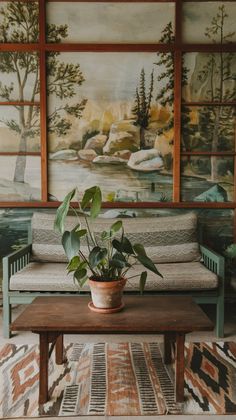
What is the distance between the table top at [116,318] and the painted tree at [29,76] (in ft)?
6.20

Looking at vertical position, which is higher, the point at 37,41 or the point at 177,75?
the point at 37,41

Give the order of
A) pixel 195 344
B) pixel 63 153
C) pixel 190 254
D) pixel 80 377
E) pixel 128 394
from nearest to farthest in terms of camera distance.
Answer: pixel 128 394 < pixel 80 377 < pixel 195 344 < pixel 190 254 < pixel 63 153

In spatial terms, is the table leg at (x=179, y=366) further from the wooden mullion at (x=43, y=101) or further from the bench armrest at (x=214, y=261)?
the wooden mullion at (x=43, y=101)

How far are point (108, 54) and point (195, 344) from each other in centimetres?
268

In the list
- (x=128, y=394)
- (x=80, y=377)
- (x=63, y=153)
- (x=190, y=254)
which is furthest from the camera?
(x=63, y=153)

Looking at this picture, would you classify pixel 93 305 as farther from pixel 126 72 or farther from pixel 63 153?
pixel 126 72

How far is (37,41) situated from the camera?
3951 mm

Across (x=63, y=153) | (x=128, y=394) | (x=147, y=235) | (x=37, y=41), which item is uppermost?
(x=37, y=41)

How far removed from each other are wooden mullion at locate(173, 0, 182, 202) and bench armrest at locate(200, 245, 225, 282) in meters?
0.62

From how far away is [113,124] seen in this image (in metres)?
4.04

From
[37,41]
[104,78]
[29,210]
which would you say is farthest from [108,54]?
[29,210]

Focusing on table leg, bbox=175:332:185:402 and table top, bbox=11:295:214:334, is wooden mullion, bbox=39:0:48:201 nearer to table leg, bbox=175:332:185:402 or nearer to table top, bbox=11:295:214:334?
table top, bbox=11:295:214:334

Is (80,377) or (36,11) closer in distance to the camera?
(80,377)

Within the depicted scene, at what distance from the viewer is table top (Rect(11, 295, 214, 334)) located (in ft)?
7.30
